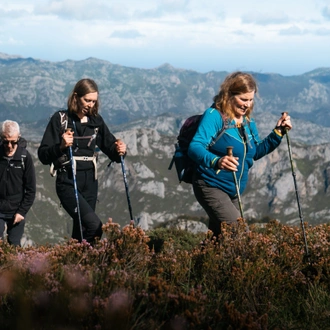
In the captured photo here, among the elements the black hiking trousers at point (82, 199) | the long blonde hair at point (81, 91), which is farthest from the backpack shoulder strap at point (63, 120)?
the black hiking trousers at point (82, 199)

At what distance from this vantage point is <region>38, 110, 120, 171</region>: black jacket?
814 cm

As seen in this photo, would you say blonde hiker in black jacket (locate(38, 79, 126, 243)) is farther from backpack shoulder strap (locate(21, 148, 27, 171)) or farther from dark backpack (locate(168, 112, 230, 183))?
dark backpack (locate(168, 112, 230, 183))

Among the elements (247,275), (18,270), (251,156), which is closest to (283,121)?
(251,156)

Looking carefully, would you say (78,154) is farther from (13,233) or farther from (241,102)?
(241,102)

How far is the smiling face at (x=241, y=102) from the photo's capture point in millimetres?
7340

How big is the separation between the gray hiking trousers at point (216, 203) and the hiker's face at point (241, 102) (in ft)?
3.83

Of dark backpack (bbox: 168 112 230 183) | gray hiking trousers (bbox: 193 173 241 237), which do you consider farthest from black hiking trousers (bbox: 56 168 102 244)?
gray hiking trousers (bbox: 193 173 241 237)

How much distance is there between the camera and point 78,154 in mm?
8438

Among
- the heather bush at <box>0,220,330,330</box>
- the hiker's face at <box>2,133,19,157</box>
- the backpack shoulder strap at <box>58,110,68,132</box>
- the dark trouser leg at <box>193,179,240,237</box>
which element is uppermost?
the backpack shoulder strap at <box>58,110,68,132</box>

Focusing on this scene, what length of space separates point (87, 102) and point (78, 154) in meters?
0.92

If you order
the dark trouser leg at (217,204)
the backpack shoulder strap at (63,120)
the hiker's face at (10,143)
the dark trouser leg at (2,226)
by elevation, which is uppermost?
the backpack shoulder strap at (63,120)

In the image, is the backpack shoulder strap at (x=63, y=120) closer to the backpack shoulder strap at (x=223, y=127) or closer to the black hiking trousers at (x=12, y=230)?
the black hiking trousers at (x=12, y=230)

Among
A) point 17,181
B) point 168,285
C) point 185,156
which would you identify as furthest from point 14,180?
point 168,285

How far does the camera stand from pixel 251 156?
7.79 m
